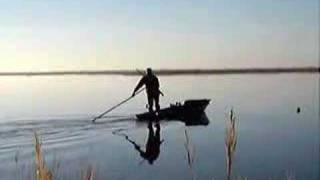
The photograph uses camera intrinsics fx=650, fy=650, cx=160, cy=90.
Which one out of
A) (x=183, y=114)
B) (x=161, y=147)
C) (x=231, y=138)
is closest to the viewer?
(x=231, y=138)

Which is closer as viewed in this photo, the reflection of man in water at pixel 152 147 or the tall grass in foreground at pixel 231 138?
the tall grass in foreground at pixel 231 138

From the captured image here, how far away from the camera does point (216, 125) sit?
2344cm

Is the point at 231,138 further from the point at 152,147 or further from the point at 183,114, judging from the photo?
the point at 183,114

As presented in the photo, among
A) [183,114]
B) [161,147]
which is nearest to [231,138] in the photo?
[161,147]

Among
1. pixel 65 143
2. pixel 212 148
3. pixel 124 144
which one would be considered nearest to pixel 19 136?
pixel 65 143

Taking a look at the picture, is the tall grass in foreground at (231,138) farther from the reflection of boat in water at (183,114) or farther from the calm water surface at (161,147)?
the reflection of boat in water at (183,114)

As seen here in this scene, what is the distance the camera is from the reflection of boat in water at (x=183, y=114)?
2470 cm

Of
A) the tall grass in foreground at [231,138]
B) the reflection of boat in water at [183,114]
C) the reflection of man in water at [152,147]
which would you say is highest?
the tall grass in foreground at [231,138]

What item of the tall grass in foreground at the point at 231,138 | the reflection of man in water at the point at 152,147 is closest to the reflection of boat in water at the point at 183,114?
the reflection of man in water at the point at 152,147

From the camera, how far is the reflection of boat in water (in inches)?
973

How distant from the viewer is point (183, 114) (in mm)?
25328

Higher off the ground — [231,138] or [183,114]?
[231,138]

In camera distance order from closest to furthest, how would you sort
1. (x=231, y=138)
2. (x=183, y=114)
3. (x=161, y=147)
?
1. (x=231, y=138)
2. (x=161, y=147)
3. (x=183, y=114)

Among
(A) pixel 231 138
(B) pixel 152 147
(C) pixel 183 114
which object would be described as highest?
(A) pixel 231 138
